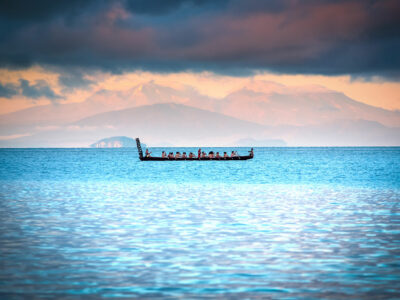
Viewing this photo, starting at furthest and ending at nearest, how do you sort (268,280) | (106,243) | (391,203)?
(391,203)
(106,243)
(268,280)

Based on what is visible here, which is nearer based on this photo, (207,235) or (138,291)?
(138,291)

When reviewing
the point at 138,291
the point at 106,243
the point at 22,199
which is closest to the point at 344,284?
the point at 138,291

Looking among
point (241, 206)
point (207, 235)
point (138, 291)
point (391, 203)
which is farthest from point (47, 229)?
point (391, 203)

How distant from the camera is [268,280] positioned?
502 inches

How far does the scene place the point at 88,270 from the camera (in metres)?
13.7

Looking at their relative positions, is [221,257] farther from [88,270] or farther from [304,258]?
[88,270]

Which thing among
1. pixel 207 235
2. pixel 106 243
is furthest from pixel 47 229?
pixel 207 235

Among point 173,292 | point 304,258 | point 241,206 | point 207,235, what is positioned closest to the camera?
point 173,292

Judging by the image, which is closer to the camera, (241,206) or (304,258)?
(304,258)

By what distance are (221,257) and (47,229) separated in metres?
8.87

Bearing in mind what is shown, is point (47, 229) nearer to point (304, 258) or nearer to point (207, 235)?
point (207, 235)

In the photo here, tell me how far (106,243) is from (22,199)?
18042mm

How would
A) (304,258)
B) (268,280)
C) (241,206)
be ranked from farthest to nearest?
(241,206) → (304,258) → (268,280)

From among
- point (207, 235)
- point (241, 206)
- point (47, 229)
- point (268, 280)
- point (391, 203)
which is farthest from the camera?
point (391, 203)
